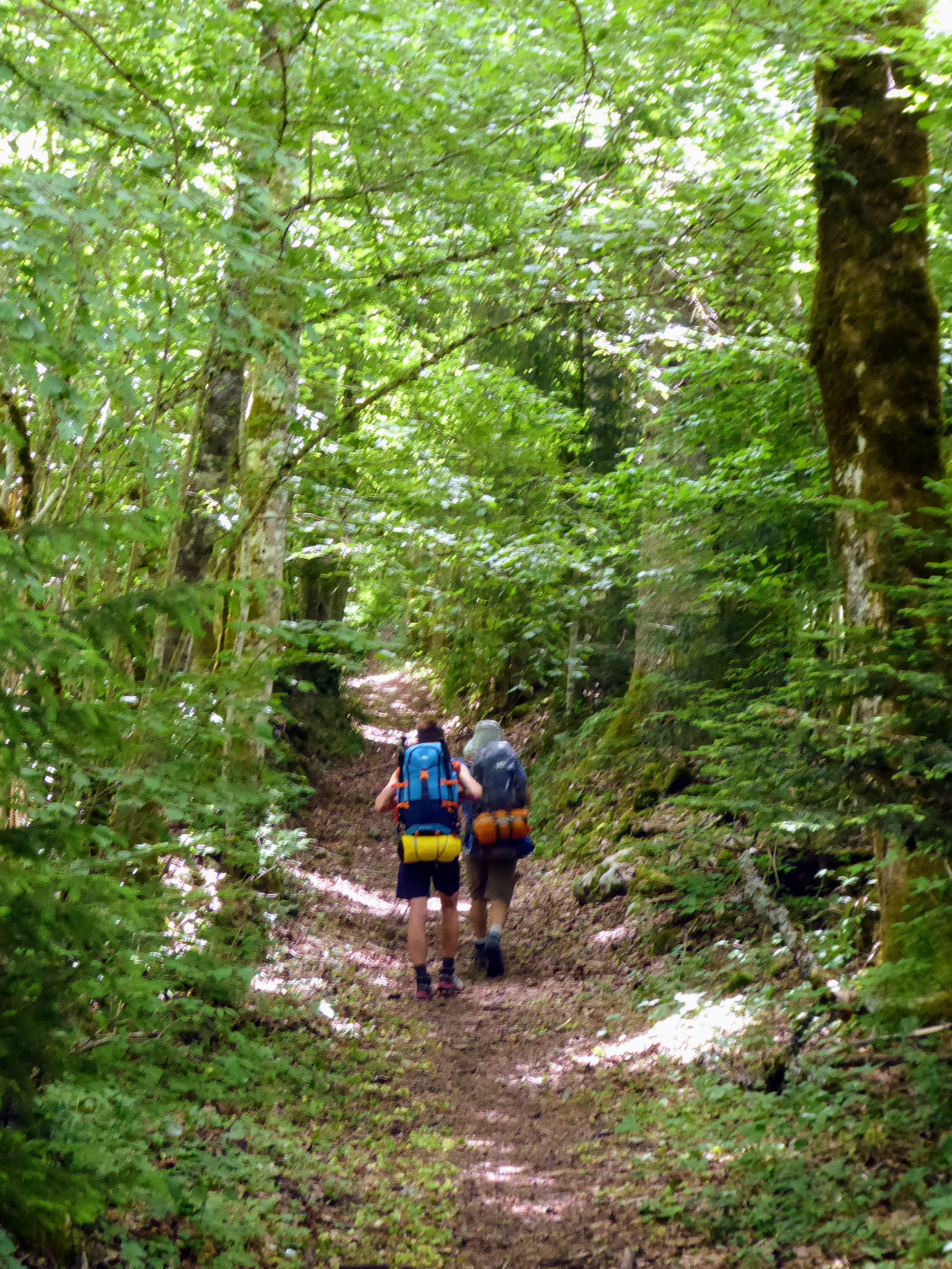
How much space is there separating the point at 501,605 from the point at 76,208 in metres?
11.8

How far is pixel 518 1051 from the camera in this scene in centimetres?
662

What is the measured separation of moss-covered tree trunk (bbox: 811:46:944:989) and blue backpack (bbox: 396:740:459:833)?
3.54 metres

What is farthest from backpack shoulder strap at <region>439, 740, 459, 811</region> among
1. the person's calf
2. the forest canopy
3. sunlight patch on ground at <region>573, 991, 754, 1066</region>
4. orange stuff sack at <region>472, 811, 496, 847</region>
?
sunlight patch on ground at <region>573, 991, 754, 1066</region>

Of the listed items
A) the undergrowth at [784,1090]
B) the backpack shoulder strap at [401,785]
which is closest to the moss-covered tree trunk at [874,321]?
the undergrowth at [784,1090]

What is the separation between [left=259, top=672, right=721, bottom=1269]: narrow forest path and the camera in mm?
4258

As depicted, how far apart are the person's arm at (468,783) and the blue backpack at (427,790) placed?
0.72 ft

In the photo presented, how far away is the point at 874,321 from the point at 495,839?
5.18m

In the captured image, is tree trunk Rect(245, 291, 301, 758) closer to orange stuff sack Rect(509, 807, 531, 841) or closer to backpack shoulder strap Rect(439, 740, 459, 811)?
backpack shoulder strap Rect(439, 740, 459, 811)

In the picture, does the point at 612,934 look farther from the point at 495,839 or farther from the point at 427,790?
the point at 427,790

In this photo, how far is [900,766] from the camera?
366cm

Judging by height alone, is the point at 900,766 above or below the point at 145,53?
below

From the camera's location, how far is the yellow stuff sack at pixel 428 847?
25.0 feet

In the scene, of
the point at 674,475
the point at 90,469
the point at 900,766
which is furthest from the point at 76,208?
the point at 674,475

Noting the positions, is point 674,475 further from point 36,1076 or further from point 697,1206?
point 36,1076
